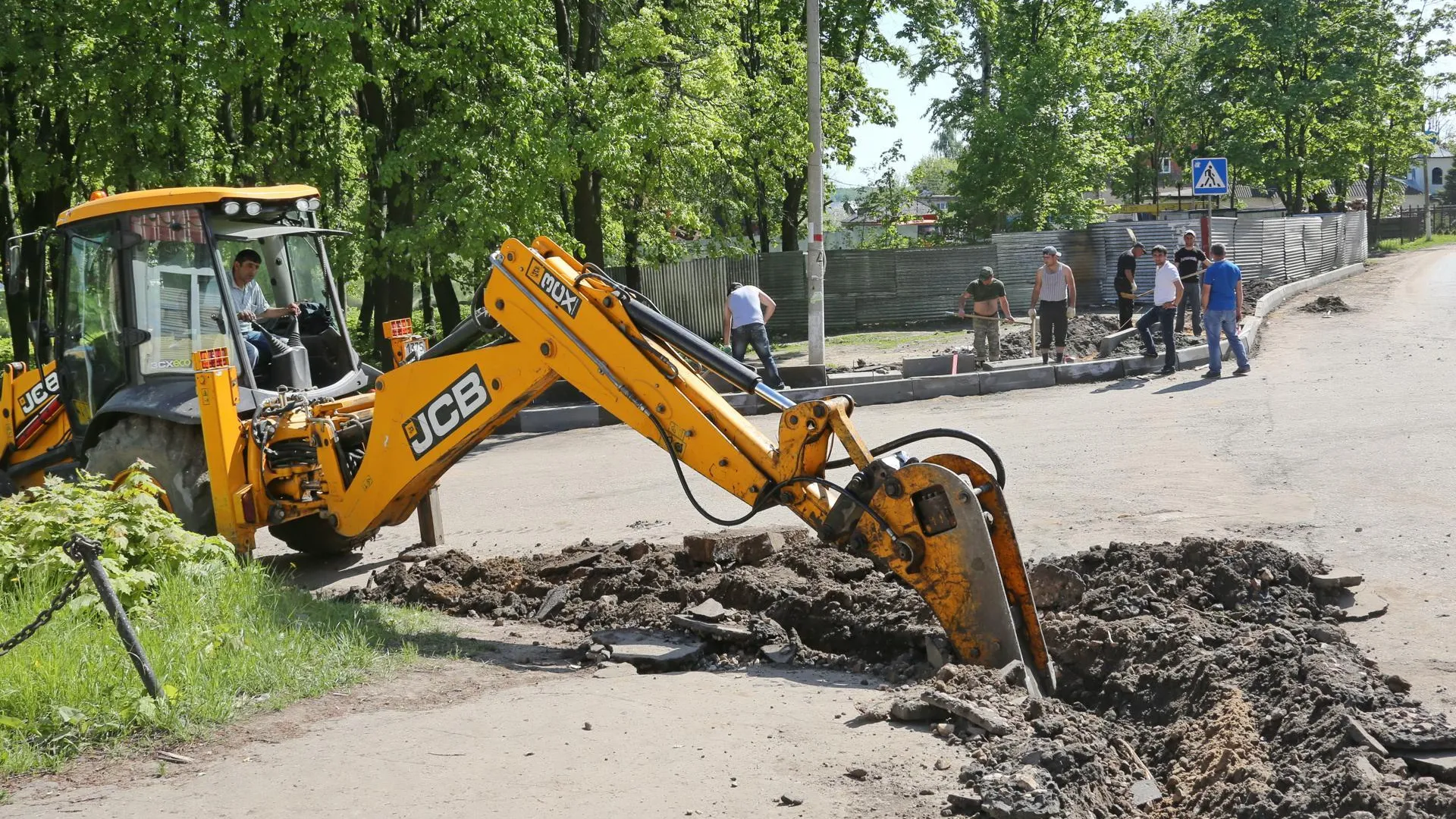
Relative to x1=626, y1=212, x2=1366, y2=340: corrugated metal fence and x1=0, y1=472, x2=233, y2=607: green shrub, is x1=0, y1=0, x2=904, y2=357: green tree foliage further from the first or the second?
x1=0, y1=472, x2=233, y2=607: green shrub

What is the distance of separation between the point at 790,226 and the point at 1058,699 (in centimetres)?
2858

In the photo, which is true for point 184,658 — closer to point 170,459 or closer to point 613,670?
point 613,670

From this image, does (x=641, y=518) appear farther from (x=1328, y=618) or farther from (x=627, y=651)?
(x=1328, y=618)

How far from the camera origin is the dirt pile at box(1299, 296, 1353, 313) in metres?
24.3

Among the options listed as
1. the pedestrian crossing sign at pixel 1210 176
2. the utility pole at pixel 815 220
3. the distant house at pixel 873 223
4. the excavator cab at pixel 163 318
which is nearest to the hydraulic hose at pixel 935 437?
the excavator cab at pixel 163 318

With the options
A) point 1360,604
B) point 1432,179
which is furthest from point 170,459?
point 1432,179

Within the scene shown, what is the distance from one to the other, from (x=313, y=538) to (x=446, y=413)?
266 cm

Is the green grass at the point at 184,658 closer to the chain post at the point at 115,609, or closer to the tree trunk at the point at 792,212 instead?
the chain post at the point at 115,609

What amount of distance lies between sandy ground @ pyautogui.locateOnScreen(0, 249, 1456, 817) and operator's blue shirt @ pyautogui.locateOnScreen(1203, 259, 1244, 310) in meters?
0.99

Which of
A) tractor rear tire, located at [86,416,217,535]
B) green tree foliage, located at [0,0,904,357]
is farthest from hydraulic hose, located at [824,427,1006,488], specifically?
green tree foliage, located at [0,0,904,357]

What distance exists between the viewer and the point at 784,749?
5371 millimetres

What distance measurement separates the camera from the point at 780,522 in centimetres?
1034

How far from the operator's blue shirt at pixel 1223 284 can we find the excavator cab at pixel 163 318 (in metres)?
12.0

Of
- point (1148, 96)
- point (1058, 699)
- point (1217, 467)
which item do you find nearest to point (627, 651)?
point (1058, 699)
